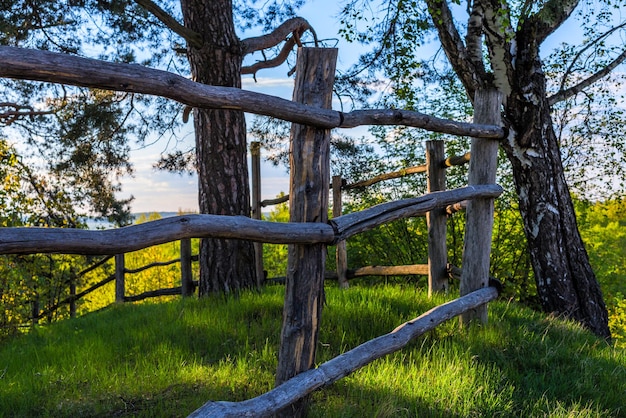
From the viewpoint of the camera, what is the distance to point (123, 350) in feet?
14.1

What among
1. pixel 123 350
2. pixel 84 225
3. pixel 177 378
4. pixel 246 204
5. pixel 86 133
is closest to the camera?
pixel 177 378

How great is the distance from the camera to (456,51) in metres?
6.03

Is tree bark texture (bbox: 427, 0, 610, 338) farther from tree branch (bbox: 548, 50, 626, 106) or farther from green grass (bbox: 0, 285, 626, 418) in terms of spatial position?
green grass (bbox: 0, 285, 626, 418)

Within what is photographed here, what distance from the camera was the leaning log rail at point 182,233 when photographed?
6.52ft

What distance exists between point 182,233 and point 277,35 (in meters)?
4.90

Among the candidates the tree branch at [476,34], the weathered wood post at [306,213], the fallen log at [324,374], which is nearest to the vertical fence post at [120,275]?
the tree branch at [476,34]

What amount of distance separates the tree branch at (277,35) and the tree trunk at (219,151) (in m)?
0.34

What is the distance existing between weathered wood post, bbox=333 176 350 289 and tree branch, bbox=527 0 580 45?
2686mm

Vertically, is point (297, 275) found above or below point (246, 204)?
below

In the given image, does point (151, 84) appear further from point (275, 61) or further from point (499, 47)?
point (275, 61)

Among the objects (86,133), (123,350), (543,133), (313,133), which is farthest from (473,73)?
(86,133)

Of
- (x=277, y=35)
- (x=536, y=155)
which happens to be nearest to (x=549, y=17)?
(x=536, y=155)

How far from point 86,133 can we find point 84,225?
1949 millimetres

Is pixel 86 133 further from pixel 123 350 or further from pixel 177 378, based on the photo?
pixel 177 378
